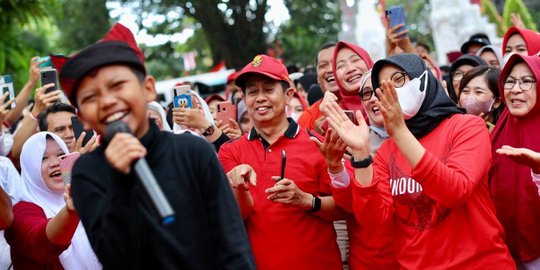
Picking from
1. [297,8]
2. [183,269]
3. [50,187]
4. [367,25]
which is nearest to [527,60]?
[183,269]

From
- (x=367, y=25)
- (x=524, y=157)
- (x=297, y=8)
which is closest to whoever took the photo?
(x=524, y=157)

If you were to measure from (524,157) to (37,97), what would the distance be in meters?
3.66

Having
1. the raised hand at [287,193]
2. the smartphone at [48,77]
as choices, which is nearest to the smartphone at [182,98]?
the raised hand at [287,193]

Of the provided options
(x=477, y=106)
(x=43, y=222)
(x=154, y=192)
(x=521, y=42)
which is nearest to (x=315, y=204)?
(x=43, y=222)

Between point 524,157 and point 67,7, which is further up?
point 67,7

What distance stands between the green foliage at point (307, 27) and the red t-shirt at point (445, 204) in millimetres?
17567

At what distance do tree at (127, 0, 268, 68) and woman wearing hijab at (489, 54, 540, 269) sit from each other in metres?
17.6

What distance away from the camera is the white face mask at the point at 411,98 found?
3385mm

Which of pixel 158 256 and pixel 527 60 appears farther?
pixel 527 60

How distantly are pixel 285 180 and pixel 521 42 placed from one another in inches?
109

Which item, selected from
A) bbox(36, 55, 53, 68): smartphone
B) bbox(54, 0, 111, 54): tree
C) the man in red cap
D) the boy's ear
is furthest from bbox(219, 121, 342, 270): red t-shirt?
bbox(54, 0, 111, 54): tree

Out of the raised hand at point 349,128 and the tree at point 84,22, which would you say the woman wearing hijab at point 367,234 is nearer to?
the raised hand at point 349,128

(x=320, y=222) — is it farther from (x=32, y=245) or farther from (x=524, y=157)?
(x=32, y=245)

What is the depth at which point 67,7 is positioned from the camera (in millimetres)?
24453
